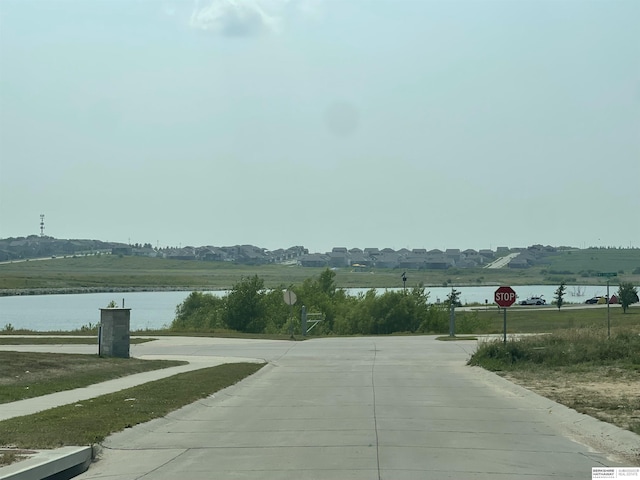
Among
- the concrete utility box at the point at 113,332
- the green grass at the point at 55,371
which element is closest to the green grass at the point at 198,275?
the concrete utility box at the point at 113,332

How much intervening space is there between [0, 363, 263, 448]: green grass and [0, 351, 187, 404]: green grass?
1.72m

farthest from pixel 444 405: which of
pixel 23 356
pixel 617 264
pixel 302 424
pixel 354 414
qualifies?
pixel 617 264

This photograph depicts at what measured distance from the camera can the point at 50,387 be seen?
58.4ft

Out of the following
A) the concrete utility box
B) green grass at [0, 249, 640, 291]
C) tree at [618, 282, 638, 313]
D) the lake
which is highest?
green grass at [0, 249, 640, 291]

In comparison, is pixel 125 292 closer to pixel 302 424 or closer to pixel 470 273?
pixel 470 273

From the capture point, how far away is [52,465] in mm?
9523

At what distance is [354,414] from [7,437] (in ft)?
19.4

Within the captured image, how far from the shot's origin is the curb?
900 cm

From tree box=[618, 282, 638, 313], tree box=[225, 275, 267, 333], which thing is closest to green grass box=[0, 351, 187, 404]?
tree box=[225, 275, 267, 333]

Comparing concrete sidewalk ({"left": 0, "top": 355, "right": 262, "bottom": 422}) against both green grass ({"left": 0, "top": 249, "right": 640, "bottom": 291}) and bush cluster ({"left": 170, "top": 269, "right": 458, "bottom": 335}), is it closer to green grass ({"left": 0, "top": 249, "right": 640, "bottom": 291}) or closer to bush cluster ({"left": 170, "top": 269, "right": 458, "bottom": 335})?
bush cluster ({"left": 170, "top": 269, "right": 458, "bottom": 335})

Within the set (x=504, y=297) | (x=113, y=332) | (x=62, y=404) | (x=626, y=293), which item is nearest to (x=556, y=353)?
(x=504, y=297)

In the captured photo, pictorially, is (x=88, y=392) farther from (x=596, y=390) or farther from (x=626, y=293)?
(x=626, y=293)

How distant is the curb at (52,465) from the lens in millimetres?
Result: 9000

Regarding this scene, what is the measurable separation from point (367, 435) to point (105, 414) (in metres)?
4.45
